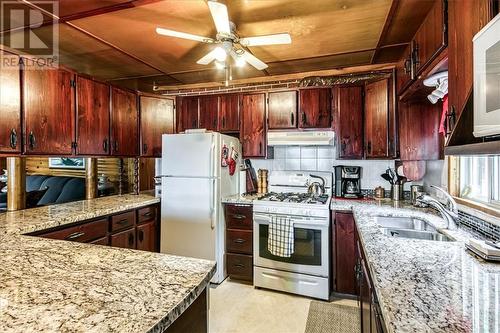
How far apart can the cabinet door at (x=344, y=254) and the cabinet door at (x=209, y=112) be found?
75.2 inches

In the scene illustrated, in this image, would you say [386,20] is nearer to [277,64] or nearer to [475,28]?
[475,28]

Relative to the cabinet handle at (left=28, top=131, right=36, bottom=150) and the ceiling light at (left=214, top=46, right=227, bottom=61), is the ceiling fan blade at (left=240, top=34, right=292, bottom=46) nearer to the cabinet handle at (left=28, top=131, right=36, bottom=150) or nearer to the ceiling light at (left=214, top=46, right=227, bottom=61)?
the ceiling light at (left=214, top=46, right=227, bottom=61)

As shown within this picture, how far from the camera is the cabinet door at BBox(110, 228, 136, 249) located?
2.69 metres

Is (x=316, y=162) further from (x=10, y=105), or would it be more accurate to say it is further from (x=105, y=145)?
(x=10, y=105)

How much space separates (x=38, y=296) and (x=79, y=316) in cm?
23

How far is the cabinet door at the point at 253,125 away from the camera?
3.40 m

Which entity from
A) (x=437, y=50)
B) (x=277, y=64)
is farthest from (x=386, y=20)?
(x=277, y=64)

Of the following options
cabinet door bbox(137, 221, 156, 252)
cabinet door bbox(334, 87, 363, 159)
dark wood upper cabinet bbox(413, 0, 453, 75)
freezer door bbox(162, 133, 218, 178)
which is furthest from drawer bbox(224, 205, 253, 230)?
dark wood upper cabinet bbox(413, 0, 453, 75)

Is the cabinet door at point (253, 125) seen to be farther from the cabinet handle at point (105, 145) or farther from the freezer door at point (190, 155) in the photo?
the cabinet handle at point (105, 145)

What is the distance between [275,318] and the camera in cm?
240

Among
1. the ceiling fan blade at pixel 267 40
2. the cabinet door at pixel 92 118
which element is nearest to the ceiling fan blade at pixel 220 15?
the ceiling fan blade at pixel 267 40

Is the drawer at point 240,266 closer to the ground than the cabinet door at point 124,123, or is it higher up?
closer to the ground

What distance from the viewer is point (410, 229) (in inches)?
80.4

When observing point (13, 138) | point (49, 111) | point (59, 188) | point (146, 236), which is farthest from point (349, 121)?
point (59, 188)
